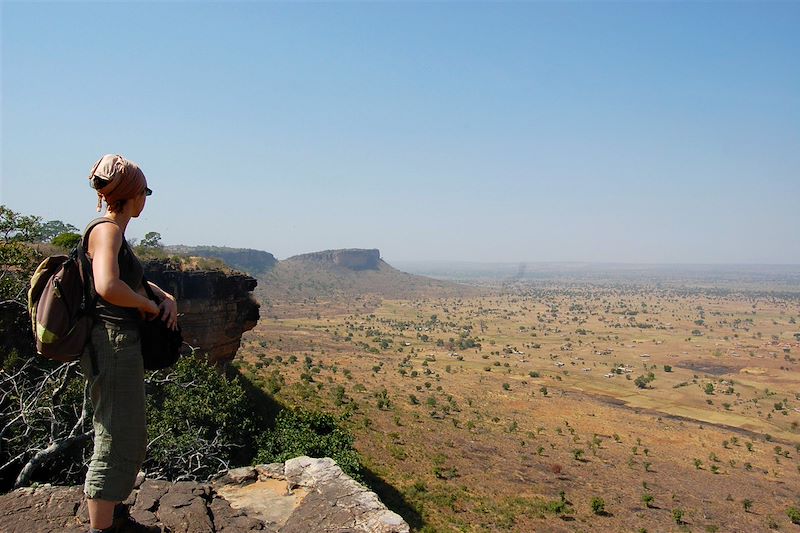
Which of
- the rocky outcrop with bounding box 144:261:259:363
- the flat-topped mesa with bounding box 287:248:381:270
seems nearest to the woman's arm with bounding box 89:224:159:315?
the rocky outcrop with bounding box 144:261:259:363

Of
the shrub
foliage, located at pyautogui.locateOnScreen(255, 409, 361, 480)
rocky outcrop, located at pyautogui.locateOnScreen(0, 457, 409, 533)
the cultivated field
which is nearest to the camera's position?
rocky outcrop, located at pyautogui.locateOnScreen(0, 457, 409, 533)

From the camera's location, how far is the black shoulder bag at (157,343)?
303 centimetres

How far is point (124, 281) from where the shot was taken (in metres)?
2.93

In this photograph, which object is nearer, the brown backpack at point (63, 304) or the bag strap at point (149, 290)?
the brown backpack at point (63, 304)

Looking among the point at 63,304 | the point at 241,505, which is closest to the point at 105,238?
the point at 63,304

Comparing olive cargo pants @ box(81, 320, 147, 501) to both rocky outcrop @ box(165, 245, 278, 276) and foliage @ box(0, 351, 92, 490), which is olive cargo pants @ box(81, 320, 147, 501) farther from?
rocky outcrop @ box(165, 245, 278, 276)

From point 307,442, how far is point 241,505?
380 inches

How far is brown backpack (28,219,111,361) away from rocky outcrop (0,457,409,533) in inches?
98.8

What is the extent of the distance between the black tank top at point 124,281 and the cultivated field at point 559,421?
14.4 m

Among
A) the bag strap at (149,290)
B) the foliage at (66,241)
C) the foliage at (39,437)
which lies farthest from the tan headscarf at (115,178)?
the foliage at (66,241)

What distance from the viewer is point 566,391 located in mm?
39969

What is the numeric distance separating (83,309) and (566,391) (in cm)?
4133

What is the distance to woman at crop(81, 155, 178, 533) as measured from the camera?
280cm

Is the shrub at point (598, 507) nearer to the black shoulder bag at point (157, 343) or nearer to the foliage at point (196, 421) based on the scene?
the foliage at point (196, 421)
